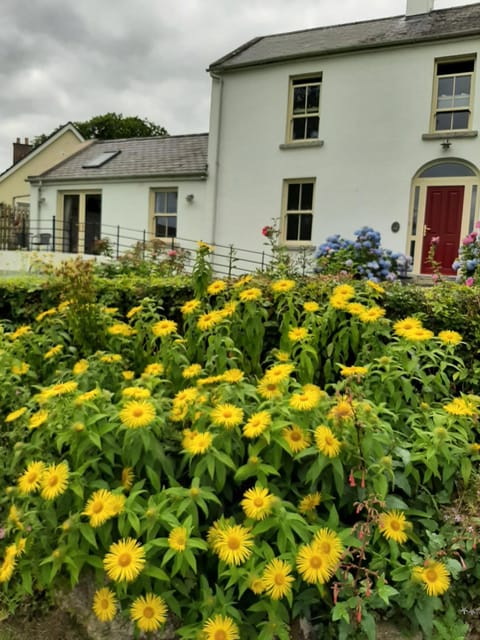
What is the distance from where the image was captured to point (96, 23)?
424 inches

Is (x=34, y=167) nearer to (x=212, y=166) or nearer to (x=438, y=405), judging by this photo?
Result: (x=212, y=166)

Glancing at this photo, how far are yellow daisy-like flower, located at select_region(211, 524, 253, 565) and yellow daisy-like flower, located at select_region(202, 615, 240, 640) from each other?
17cm

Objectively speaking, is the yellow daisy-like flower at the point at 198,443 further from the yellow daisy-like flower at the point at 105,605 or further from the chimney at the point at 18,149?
the chimney at the point at 18,149

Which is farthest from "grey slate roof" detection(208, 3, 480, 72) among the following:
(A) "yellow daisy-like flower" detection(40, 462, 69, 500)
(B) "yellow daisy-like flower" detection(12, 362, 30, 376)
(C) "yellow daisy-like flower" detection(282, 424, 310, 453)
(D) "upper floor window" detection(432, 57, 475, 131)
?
(A) "yellow daisy-like flower" detection(40, 462, 69, 500)

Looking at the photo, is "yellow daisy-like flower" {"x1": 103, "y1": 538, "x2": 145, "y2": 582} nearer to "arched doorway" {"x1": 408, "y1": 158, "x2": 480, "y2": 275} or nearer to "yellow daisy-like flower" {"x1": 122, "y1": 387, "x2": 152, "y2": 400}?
"yellow daisy-like flower" {"x1": 122, "y1": 387, "x2": 152, "y2": 400}

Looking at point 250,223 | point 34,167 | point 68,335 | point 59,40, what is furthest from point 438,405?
point 34,167

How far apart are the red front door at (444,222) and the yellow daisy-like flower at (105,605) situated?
10.9 m

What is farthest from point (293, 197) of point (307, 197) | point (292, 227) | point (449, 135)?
point (449, 135)

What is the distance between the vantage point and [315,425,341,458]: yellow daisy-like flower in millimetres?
1623

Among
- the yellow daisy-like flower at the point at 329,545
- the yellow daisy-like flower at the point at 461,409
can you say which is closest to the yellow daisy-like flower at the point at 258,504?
the yellow daisy-like flower at the point at 329,545

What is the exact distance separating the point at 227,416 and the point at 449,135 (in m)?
11.2

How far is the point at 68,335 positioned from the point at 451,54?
11.4m

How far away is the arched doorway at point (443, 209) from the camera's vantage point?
10.9 metres

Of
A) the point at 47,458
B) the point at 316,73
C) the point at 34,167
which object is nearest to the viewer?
the point at 47,458
